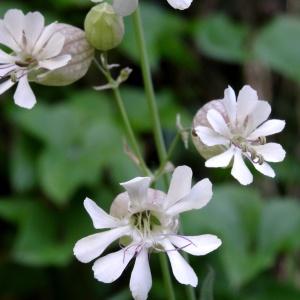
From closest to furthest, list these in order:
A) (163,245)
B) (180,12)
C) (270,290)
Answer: (163,245) → (270,290) → (180,12)

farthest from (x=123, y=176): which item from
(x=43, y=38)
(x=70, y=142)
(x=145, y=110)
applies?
(x=43, y=38)

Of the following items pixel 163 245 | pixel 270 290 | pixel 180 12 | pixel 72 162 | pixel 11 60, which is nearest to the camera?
pixel 163 245

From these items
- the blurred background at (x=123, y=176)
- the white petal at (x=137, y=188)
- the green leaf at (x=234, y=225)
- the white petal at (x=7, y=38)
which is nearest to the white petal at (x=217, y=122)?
the white petal at (x=137, y=188)


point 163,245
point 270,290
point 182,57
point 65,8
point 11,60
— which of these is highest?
point 11,60

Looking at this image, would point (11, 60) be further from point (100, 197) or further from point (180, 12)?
point (180, 12)

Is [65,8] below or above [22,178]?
above

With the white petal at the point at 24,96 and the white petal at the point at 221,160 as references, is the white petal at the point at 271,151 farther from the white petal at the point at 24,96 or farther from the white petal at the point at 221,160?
the white petal at the point at 24,96

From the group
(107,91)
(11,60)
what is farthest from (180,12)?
(11,60)

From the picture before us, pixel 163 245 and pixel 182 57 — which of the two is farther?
pixel 182 57
